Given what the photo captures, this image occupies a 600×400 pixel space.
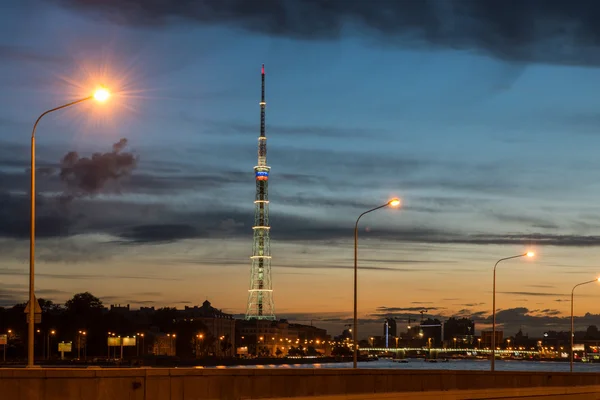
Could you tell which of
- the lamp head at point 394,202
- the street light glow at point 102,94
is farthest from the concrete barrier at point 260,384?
the street light glow at point 102,94

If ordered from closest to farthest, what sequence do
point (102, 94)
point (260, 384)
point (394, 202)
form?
point (102, 94), point (260, 384), point (394, 202)

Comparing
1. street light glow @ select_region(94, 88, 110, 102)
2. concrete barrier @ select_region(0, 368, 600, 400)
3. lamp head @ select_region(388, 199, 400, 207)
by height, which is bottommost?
concrete barrier @ select_region(0, 368, 600, 400)

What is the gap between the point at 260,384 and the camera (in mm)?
32781

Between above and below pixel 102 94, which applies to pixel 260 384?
below

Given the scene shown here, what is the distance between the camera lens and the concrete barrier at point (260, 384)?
25.5m

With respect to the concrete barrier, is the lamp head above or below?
above

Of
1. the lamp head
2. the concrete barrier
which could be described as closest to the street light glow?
the concrete barrier

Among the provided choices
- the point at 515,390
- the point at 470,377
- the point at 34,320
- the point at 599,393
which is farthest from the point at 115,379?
the point at 599,393

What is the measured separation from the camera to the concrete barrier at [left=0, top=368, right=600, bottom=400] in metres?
25.5

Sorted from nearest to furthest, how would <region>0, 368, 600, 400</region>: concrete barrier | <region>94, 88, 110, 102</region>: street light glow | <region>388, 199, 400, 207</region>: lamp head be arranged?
<region>0, 368, 600, 400</region>: concrete barrier, <region>94, 88, 110, 102</region>: street light glow, <region>388, 199, 400, 207</region>: lamp head

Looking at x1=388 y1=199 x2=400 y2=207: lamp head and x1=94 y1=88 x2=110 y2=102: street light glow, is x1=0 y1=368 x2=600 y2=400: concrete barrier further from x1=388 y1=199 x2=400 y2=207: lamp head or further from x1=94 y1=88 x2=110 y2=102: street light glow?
x1=94 y1=88 x2=110 y2=102: street light glow

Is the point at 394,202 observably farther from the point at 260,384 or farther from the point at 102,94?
the point at 102,94

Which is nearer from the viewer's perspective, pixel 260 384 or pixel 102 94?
pixel 102 94

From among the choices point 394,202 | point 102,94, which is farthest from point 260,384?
point 394,202
